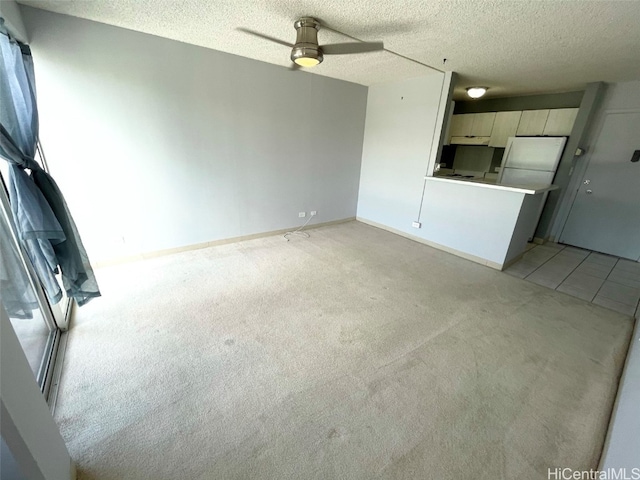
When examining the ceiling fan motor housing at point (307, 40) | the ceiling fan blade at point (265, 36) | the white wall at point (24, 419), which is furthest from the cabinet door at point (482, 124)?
the white wall at point (24, 419)

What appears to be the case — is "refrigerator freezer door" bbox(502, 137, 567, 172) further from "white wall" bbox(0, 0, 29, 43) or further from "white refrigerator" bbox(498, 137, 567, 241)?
"white wall" bbox(0, 0, 29, 43)

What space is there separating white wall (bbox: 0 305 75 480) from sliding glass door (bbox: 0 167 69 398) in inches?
29.3

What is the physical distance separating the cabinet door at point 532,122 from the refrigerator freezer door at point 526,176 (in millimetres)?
692

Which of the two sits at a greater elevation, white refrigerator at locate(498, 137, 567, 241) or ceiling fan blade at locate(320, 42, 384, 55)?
ceiling fan blade at locate(320, 42, 384, 55)

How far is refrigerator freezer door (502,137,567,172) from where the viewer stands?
3.90 metres

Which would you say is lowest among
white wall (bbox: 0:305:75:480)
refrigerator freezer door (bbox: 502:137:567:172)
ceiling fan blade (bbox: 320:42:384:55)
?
white wall (bbox: 0:305:75:480)

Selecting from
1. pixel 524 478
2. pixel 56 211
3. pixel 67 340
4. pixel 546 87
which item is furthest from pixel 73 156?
pixel 546 87

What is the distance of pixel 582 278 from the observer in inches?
123

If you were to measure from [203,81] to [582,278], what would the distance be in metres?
5.09

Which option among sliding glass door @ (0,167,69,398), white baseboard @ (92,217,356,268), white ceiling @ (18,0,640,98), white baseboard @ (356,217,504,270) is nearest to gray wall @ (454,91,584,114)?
white ceiling @ (18,0,640,98)

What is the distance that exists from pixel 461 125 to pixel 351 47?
4.00 meters

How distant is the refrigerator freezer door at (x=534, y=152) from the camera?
12.8ft

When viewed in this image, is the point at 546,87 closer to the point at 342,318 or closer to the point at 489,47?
the point at 489,47

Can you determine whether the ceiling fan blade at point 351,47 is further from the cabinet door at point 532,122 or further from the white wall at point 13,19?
the cabinet door at point 532,122
